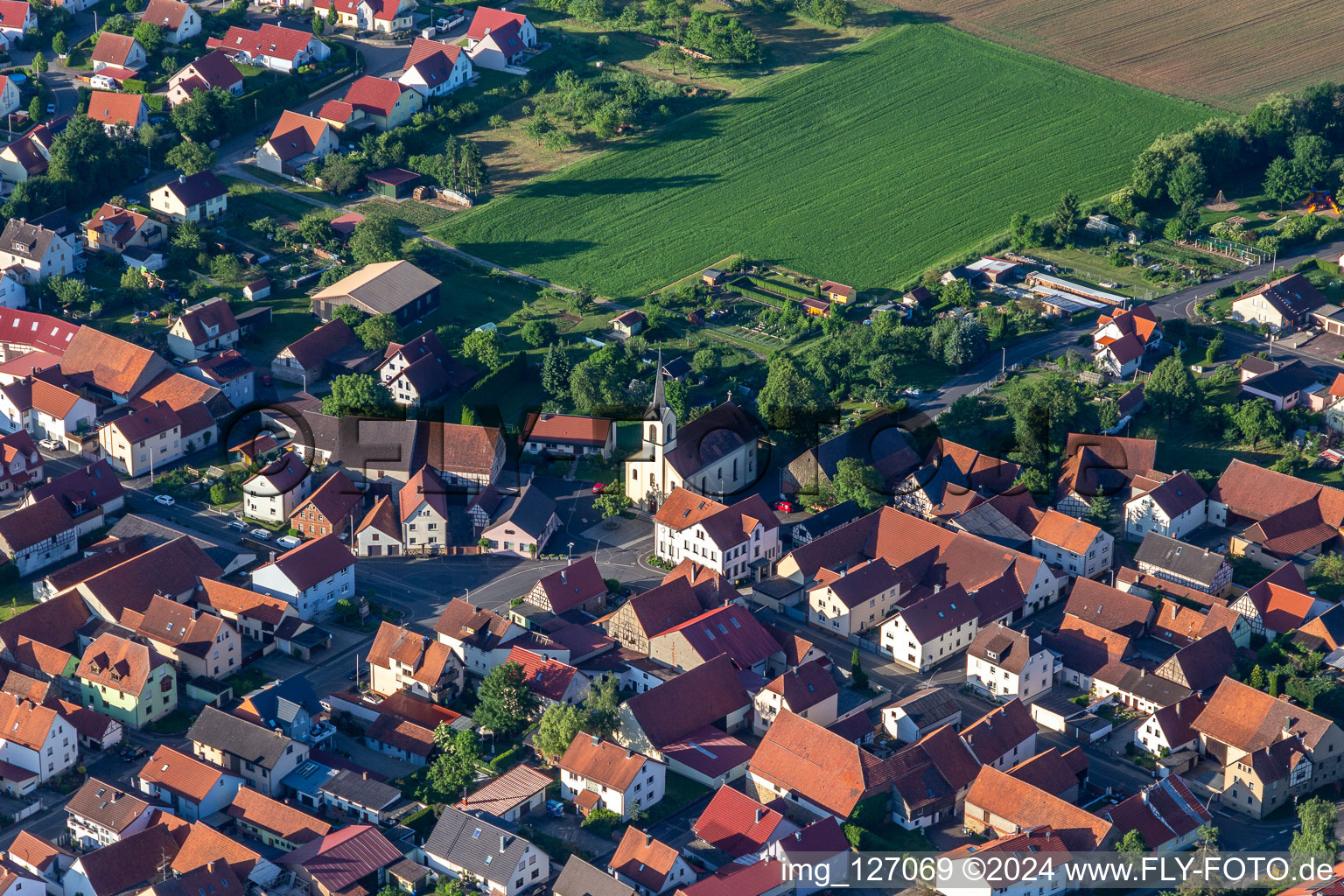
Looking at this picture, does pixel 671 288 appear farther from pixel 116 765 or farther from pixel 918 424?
pixel 116 765

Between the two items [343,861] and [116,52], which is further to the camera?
[116,52]

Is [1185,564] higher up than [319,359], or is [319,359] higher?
[319,359]

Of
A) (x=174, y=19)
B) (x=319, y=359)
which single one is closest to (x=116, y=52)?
(x=174, y=19)

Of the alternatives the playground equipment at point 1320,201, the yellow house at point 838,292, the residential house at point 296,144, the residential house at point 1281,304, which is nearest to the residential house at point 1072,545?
the yellow house at point 838,292

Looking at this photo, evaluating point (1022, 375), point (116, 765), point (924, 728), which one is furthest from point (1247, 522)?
point (116, 765)

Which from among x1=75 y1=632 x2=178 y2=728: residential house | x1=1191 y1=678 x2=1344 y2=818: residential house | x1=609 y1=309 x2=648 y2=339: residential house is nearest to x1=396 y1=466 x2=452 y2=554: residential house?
x1=75 y1=632 x2=178 y2=728: residential house

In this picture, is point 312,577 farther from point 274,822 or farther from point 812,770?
point 812,770
